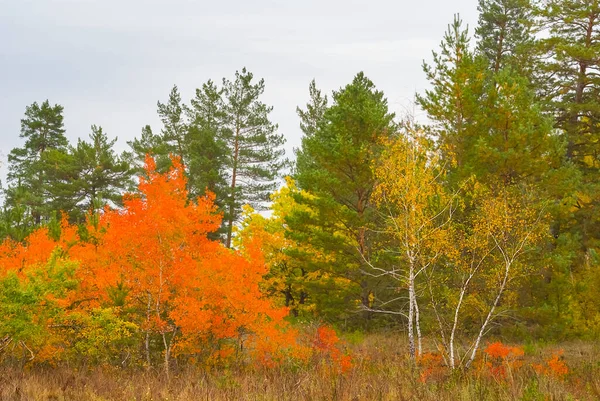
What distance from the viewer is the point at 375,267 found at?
58.3 ft

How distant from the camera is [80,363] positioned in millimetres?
13398

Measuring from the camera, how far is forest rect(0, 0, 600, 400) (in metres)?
10.7

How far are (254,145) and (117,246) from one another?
23.4m

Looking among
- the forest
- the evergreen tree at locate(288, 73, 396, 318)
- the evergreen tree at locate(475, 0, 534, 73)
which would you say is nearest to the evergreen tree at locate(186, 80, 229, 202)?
the forest

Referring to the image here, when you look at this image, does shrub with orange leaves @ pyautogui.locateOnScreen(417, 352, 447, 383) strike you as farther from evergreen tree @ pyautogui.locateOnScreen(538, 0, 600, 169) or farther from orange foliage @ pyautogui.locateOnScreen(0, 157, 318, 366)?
evergreen tree @ pyautogui.locateOnScreen(538, 0, 600, 169)

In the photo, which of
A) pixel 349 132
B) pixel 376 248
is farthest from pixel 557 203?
pixel 349 132

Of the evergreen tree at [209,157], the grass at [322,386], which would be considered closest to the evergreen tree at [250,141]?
the evergreen tree at [209,157]

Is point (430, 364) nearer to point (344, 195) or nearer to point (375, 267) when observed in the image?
point (375, 267)

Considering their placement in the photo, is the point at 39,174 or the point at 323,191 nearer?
the point at 323,191

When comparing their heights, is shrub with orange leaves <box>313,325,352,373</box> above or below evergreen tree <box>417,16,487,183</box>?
below

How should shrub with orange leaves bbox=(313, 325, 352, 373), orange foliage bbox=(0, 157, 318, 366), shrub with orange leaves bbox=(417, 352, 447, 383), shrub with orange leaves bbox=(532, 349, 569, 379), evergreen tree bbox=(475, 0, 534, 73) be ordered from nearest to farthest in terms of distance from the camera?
shrub with orange leaves bbox=(417, 352, 447, 383) → shrub with orange leaves bbox=(532, 349, 569, 379) → shrub with orange leaves bbox=(313, 325, 352, 373) → orange foliage bbox=(0, 157, 318, 366) → evergreen tree bbox=(475, 0, 534, 73)

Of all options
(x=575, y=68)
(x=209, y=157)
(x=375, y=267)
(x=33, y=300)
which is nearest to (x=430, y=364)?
(x=375, y=267)

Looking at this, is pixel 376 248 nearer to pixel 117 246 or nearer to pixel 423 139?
pixel 423 139

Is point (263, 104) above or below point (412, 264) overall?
above
